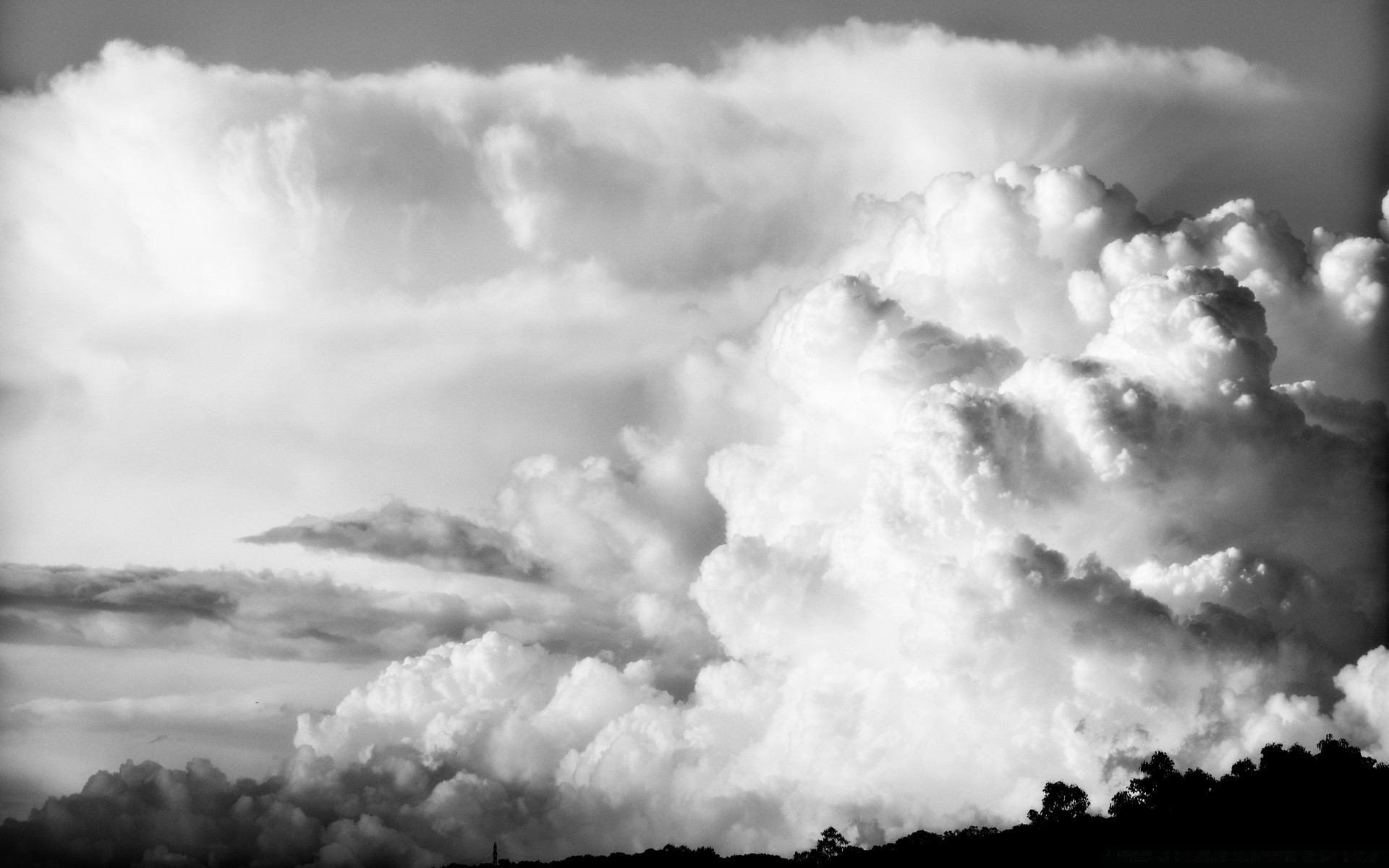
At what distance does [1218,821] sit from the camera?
13212 cm

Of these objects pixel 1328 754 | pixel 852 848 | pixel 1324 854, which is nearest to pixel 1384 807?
Result: pixel 1328 754

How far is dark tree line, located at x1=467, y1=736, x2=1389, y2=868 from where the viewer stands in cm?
12112

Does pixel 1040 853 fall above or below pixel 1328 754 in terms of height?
below

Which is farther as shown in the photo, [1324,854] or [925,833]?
[925,833]

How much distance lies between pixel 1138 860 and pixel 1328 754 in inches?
1455

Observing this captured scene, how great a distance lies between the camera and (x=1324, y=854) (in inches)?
4360

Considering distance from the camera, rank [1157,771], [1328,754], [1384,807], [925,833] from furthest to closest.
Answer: [925,833], [1157,771], [1328,754], [1384,807]

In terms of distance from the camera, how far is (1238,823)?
131 meters

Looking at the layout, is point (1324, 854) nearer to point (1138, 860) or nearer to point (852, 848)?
point (1138, 860)

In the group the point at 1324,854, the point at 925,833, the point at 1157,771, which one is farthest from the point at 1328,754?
the point at 925,833

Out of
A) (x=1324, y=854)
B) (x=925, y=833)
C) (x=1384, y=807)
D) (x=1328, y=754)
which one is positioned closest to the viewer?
(x=1324, y=854)

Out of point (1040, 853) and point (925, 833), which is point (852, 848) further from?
point (1040, 853)

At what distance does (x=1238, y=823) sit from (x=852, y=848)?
69.8 meters

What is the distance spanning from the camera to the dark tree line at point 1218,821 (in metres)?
121
